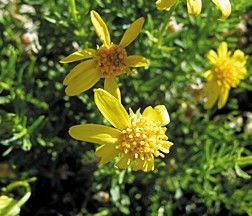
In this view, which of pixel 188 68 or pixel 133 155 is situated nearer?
pixel 133 155

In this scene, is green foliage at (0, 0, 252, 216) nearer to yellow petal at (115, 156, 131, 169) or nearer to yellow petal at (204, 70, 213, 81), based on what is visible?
yellow petal at (204, 70, 213, 81)

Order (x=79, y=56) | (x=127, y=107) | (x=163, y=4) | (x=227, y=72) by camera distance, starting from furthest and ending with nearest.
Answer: (x=127, y=107), (x=227, y=72), (x=79, y=56), (x=163, y=4)

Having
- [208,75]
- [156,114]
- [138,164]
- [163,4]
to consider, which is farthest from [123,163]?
[208,75]

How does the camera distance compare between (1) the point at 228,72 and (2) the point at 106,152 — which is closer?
(2) the point at 106,152

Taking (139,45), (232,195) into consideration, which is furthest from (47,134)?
(232,195)

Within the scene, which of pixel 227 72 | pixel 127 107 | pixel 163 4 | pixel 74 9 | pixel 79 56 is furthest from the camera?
pixel 127 107

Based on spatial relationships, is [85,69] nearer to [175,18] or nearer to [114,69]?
[114,69]

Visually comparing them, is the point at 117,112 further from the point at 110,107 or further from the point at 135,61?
the point at 135,61

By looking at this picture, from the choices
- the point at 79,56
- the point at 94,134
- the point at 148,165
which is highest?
the point at 79,56
